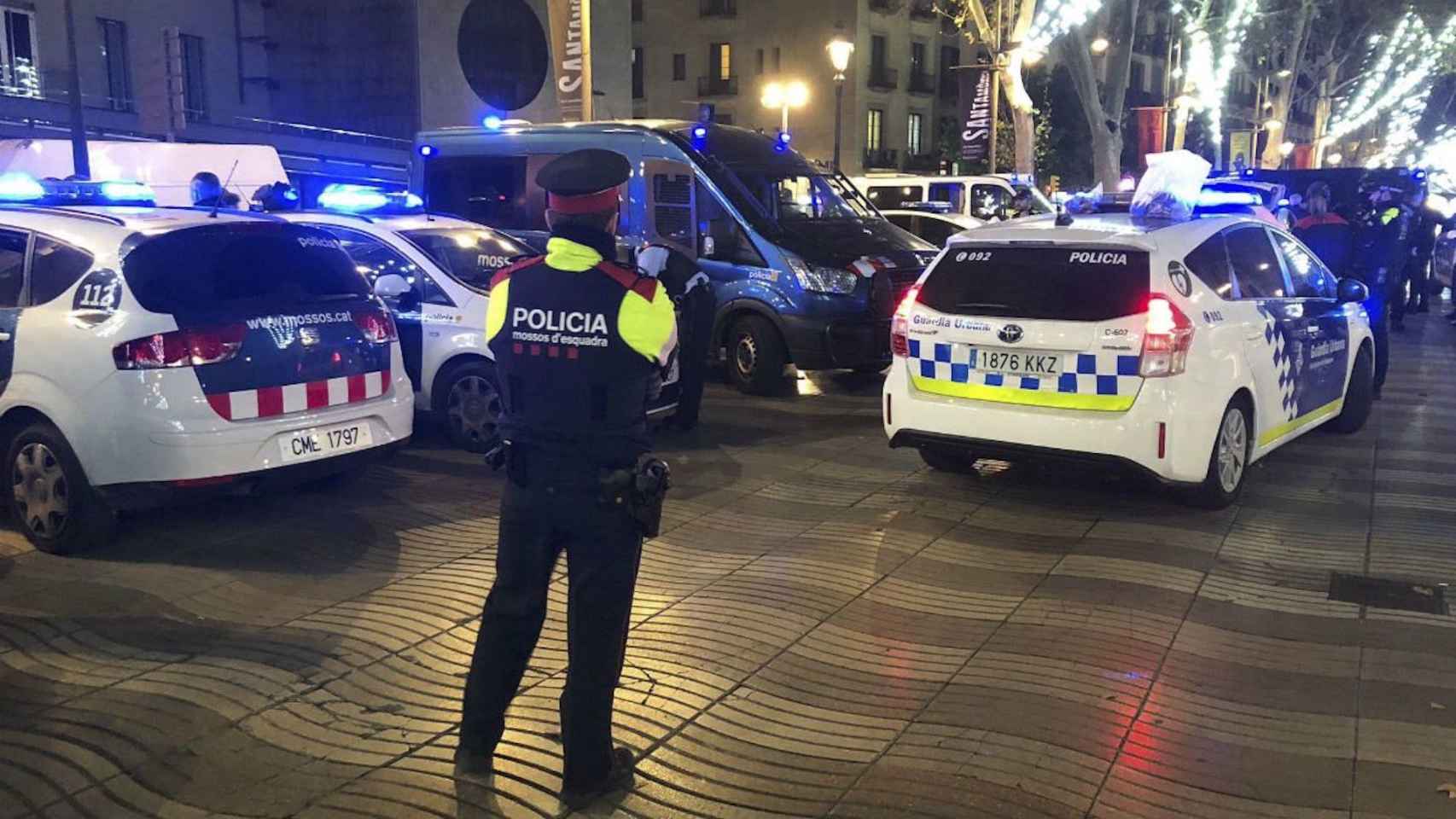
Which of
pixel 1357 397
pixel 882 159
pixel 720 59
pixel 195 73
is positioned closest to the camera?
pixel 1357 397

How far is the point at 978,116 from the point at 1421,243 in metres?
9.23

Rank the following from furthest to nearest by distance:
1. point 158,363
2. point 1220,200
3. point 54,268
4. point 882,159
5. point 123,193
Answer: point 882,159 < point 1220,200 < point 123,193 < point 54,268 < point 158,363

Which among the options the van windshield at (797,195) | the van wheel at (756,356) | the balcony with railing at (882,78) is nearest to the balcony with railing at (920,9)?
the balcony with railing at (882,78)

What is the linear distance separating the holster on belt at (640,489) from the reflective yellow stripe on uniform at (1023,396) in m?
3.59

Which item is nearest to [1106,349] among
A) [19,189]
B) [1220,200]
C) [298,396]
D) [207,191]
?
[298,396]

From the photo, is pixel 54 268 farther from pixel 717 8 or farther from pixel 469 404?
pixel 717 8

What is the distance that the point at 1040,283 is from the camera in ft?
21.5

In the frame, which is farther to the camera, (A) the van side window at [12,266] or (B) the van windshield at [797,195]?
(B) the van windshield at [797,195]

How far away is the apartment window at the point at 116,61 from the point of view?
26.2 metres

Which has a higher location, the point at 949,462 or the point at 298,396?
the point at 298,396

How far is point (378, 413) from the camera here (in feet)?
21.4

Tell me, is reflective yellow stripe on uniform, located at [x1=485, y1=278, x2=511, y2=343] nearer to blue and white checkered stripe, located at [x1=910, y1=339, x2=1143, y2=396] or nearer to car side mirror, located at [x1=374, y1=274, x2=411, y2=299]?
blue and white checkered stripe, located at [x1=910, y1=339, x2=1143, y2=396]

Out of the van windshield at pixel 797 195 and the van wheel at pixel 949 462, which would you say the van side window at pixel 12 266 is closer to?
the van wheel at pixel 949 462

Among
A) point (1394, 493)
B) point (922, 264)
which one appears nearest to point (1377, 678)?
point (1394, 493)
